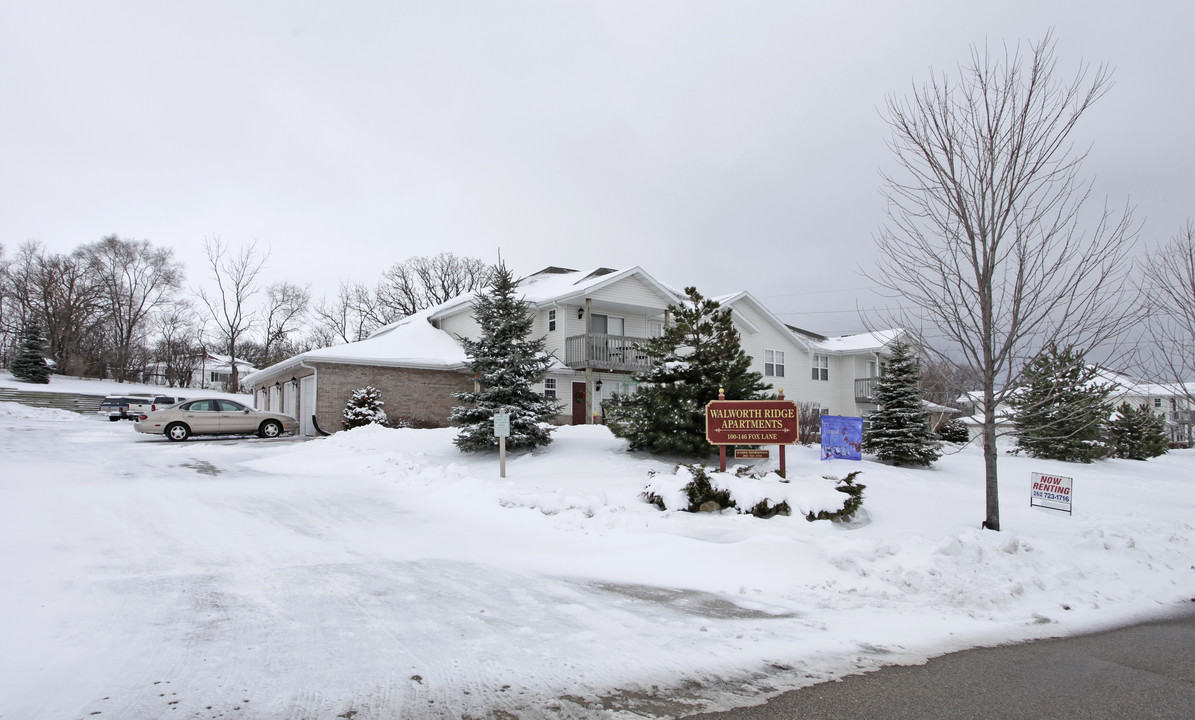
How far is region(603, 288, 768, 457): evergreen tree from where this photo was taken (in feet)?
48.1

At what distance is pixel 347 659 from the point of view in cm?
438

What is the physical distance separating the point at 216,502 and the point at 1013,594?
34.0ft

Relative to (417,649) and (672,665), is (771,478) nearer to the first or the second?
(672,665)

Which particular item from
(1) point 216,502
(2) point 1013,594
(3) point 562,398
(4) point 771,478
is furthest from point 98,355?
(2) point 1013,594

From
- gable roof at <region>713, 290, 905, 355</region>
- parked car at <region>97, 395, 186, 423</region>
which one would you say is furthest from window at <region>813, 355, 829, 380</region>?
parked car at <region>97, 395, 186, 423</region>

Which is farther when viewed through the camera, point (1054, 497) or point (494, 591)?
point (1054, 497)

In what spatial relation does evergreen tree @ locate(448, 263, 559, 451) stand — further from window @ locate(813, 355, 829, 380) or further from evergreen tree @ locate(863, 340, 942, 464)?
window @ locate(813, 355, 829, 380)

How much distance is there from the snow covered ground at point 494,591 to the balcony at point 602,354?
Answer: 13.2 metres

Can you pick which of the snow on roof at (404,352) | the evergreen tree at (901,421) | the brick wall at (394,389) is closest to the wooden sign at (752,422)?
the evergreen tree at (901,421)

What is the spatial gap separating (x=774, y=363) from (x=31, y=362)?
54607 millimetres

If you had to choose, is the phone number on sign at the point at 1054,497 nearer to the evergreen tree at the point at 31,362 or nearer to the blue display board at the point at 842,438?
the blue display board at the point at 842,438

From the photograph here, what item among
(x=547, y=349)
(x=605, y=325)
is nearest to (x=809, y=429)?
(x=605, y=325)

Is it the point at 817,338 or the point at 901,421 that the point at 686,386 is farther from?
the point at 817,338

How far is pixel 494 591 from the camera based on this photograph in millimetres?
6176
